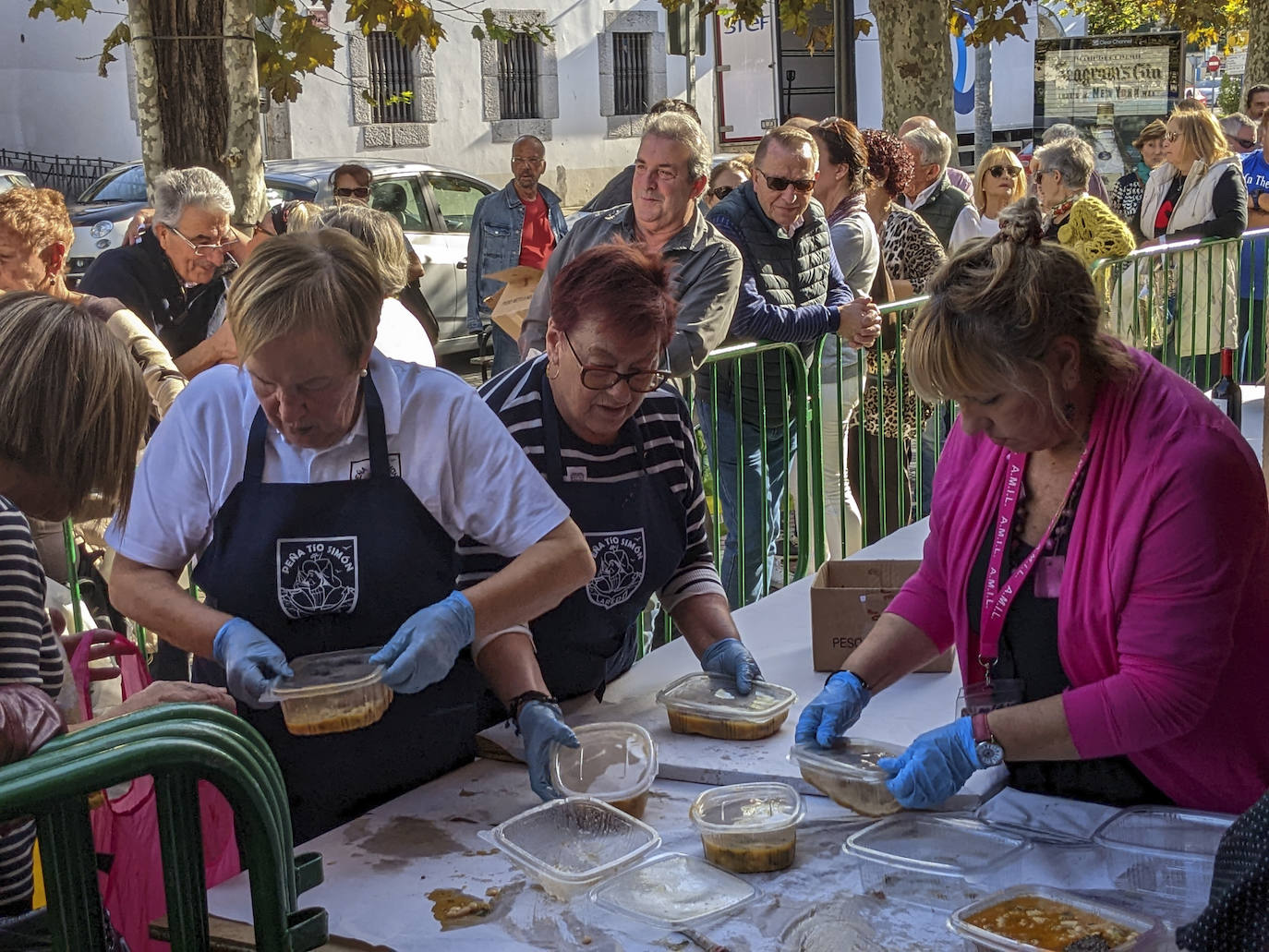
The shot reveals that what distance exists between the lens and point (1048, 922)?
1.92 metres

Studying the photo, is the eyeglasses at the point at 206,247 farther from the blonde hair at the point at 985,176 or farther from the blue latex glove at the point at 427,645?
the blonde hair at the point at 985,176

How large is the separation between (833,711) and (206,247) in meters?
3.60

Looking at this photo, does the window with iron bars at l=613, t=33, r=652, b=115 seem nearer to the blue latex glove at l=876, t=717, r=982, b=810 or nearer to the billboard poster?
the billboard poster

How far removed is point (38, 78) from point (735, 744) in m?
20.1

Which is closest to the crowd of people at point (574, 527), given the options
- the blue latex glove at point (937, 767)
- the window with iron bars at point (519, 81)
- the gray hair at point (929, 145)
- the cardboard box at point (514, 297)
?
the blue latex glove at point (937, 767)

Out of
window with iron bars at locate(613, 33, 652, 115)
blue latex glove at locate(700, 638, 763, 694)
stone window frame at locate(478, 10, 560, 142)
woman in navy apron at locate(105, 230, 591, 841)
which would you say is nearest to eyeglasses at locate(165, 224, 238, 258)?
woman in navy apron at locate(105, 230, 591, 841)

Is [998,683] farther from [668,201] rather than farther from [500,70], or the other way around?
[500,70]

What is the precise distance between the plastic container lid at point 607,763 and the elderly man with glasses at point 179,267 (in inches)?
118

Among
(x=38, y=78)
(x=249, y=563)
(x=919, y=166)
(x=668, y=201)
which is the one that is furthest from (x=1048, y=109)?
(x=249, y=563)

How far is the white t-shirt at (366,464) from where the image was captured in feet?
8.10

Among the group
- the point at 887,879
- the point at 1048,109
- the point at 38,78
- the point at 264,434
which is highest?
the point at 38,78

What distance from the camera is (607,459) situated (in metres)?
Result: 2.99

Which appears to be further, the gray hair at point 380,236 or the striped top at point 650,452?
the gray hair at point 380,236

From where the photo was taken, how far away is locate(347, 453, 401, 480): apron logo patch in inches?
97.8
